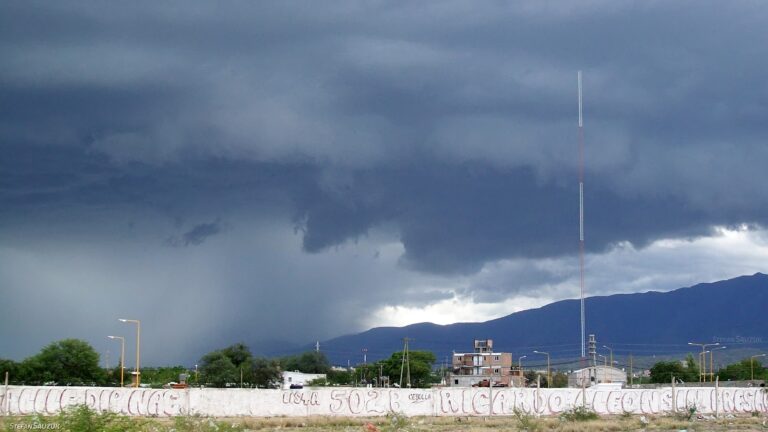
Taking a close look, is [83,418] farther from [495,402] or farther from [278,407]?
[495,402]

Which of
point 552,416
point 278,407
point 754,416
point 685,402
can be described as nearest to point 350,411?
point 278,407

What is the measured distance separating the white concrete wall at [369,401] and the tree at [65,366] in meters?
78.8

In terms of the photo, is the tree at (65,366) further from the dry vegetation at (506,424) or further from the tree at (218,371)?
the dry vegetation at (506,424)

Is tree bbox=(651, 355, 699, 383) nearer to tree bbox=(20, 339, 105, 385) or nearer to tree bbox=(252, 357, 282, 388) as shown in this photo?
tree bbox=(252, 357, 282, 388)

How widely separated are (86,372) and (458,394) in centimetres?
8852


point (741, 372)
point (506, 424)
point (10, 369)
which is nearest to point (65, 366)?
point (10, 369)

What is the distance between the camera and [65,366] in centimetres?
14150

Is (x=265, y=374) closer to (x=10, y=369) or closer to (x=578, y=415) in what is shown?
(x=10, y=369)

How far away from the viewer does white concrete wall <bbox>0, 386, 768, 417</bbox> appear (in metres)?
63.6

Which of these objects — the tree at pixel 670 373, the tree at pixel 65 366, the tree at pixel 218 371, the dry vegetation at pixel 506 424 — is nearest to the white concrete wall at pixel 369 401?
the dry vegetation at pixel 506 424

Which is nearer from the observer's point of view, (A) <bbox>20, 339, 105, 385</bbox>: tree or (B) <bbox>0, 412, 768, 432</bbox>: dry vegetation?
(B) <bbox>0, 412, 768, 432</bbox>: dry vegetation

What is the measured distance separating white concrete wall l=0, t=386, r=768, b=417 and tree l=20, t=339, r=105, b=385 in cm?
7883

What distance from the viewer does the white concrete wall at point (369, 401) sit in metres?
63.6

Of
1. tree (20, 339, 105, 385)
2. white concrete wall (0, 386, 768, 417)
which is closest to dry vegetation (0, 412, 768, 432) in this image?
white concrete wall (0, 386, 768, 417)
